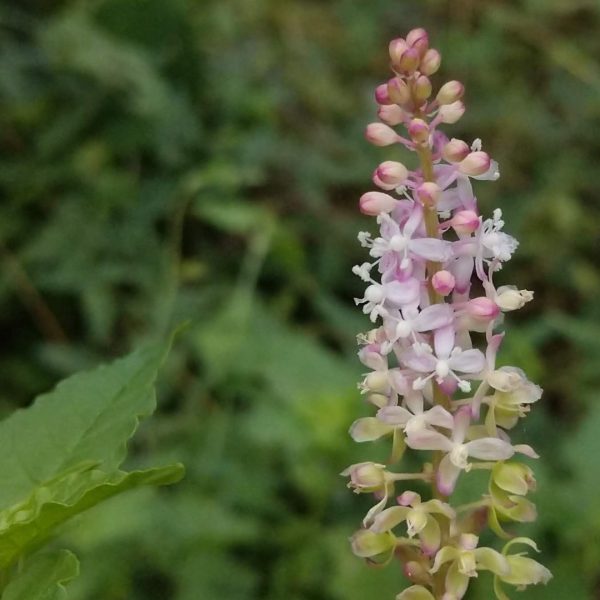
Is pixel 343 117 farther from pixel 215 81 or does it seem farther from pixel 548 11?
pixel 548 11

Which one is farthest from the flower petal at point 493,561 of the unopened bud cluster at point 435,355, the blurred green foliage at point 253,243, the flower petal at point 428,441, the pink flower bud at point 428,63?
the blurred green foliage at point 253,243

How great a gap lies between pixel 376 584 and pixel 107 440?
1.09 metres

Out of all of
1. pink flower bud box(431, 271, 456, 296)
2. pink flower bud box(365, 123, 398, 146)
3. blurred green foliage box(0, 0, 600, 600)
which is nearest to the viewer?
pink flower bud box(431, 271, 456, 296)

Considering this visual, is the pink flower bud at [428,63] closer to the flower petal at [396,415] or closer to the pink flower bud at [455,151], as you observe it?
the pink flower bud at [455,151]

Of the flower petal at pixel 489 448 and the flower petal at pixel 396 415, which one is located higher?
the flower petal at pixel 396 415

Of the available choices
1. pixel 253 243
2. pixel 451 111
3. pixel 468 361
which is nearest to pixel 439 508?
pixel 468 361

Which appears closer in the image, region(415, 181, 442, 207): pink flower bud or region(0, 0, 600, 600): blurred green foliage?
region(415, 181, 442, 207): pink flower bud

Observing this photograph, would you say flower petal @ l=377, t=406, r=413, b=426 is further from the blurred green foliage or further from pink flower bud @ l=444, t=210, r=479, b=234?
the blurred green foliage

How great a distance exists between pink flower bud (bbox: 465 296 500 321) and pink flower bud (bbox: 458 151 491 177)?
112 millimetres

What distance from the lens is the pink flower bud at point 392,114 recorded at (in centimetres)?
88

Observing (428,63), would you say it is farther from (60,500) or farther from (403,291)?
(60,500)

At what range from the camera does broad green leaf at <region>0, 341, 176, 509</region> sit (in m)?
0.98

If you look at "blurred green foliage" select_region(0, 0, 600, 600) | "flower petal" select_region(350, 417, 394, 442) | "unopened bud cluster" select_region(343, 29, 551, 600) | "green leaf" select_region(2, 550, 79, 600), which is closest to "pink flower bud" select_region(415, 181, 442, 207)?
"unopened bud cluster" select_region(343, 29, 551, 600)

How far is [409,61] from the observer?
0.88 m
